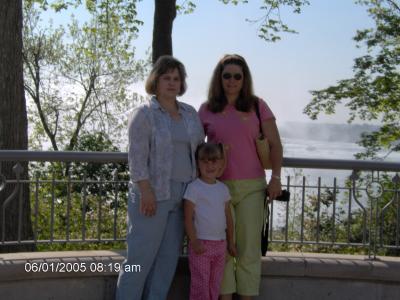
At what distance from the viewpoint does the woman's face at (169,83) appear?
4504mm

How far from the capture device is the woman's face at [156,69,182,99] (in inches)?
177

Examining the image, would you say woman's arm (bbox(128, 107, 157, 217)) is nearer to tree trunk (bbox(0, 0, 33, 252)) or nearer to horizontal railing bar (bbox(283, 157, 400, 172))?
horizontal railing bar (bbox(283, 157, 400, 172))

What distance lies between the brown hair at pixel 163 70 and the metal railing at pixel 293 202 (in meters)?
0.90

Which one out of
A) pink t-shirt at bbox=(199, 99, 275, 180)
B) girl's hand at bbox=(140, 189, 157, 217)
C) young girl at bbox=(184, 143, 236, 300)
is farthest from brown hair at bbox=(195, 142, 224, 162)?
girl's hand at bbox=(140, 189, 157, 217)

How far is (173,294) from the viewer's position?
542 cm

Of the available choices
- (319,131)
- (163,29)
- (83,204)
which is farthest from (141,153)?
(319,131)

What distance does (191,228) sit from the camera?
4.70m

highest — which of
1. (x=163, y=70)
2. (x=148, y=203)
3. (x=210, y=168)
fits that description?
(x=163, y=70)

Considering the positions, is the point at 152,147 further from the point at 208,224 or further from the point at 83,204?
the point at 83,204

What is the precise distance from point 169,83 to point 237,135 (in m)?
0.63

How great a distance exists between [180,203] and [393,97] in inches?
454

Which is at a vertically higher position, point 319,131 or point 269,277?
point 319,131

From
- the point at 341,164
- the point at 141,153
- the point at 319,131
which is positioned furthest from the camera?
the point at 319,131

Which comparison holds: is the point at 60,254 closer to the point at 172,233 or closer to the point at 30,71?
the point at 172,233
